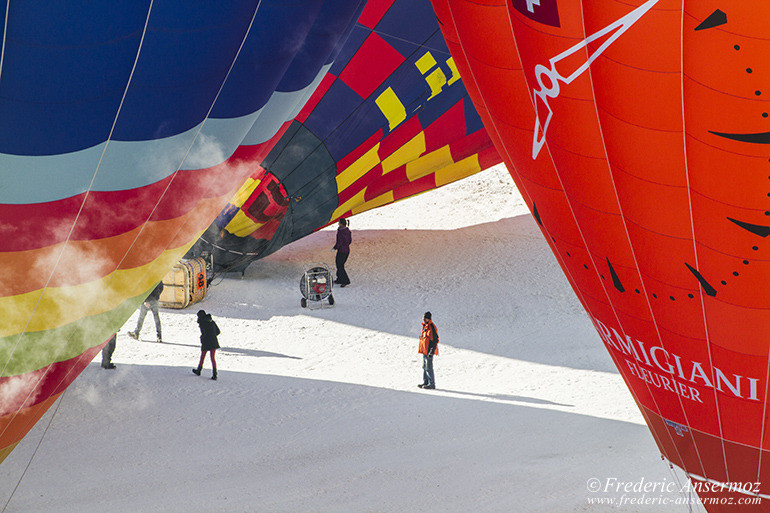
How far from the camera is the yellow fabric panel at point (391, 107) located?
1216 centimetres

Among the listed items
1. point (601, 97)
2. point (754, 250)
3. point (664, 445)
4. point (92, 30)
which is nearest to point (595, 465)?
point (664, 445)

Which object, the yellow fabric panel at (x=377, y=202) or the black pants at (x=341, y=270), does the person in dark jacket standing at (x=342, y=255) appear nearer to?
the black pants at (x=341, y=270)

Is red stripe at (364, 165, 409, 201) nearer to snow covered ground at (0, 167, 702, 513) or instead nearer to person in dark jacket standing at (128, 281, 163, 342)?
snow covered ground at (0, 167, 702, 513)

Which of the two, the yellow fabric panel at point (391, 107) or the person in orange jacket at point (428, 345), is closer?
the person in orange jacket at point (428, 345)

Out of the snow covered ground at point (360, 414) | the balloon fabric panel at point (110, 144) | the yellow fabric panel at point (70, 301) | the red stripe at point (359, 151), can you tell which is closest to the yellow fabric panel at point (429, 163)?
the red stripe at point (359, 151)

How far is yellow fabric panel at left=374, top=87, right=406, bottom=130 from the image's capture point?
12.2 meters

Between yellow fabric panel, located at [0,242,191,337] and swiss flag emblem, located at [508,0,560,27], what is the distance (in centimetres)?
354

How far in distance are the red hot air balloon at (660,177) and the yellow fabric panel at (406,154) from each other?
21.1 ft

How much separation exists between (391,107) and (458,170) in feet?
8.07

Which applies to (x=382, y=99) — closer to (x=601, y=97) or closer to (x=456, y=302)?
(x=456, y=302)

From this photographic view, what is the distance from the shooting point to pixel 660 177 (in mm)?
5523

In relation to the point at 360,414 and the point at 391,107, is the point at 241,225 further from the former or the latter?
the point at 360,414

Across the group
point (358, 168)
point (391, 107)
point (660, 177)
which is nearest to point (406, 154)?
point (358, 168)

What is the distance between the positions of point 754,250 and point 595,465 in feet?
9.68
